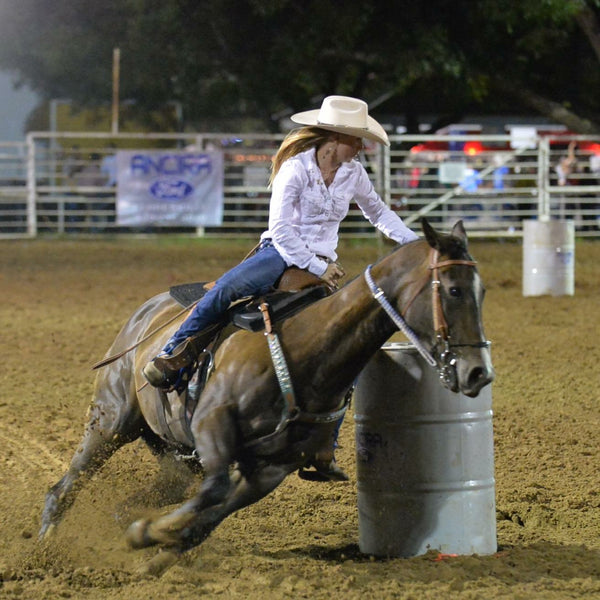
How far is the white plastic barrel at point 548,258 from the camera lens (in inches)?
A: 544

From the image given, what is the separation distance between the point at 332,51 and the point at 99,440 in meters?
19.1

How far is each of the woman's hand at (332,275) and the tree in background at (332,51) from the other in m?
17.5

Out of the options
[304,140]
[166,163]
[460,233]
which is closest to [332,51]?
[166,163]

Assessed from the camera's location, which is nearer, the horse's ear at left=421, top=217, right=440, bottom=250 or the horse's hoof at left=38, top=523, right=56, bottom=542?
the horse's ear at left=421, top=217, right=440, bottom=250

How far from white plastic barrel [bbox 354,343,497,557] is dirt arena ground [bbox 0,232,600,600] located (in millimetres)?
117

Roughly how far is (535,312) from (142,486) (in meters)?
7.92

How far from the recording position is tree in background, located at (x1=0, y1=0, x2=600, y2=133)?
2233cm

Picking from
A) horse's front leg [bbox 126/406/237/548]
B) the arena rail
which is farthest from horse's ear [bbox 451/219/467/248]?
the arena rail

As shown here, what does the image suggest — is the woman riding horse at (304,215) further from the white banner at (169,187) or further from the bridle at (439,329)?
the white banner at (169,187)

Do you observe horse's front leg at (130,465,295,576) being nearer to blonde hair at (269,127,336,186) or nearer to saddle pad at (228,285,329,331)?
saddle pad at (228,285,329,331)

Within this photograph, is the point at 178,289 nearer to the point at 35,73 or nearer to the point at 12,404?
the point at 12,404

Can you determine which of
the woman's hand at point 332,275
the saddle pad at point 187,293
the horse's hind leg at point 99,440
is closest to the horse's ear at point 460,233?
the woman's hand at point 332,275

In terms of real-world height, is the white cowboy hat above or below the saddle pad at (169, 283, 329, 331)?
above

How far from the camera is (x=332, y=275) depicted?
15.1ft
